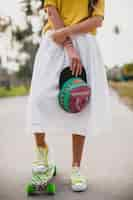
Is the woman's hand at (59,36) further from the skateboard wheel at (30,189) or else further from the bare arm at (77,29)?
the skateboard wheel at (30,189)

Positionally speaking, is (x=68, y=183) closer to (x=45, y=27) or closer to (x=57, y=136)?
(x=57, y=136)

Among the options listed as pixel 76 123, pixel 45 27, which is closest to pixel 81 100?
pixel 76 123

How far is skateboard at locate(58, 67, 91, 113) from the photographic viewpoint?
4.09ft

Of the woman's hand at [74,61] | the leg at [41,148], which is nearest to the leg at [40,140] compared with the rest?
the leg at [41,148]

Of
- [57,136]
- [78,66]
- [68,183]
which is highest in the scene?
[78,66]

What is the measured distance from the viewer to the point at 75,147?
4.32 ft

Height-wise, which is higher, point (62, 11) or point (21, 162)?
point (62, 11)

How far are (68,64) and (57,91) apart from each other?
61mm

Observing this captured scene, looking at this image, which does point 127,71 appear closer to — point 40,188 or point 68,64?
point 68,64

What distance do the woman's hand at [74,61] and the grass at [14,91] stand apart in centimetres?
11

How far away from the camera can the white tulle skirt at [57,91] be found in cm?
126

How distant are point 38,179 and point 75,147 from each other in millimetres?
106

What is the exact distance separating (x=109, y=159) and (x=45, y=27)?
319 millimetres

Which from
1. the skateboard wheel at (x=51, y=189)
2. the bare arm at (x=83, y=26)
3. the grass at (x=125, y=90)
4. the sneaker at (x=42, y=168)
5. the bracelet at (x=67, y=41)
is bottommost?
the skateboard wheel at (x=51, y=189)
